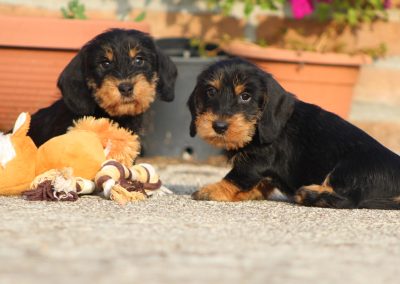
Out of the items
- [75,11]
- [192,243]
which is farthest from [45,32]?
[192,243]

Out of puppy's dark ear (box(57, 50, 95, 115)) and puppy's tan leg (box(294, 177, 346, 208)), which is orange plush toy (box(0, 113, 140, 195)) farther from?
puppy's tan leg (box(294, 177, 346, 208))

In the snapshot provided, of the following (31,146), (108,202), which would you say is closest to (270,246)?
(108,202)

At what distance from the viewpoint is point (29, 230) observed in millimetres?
3154

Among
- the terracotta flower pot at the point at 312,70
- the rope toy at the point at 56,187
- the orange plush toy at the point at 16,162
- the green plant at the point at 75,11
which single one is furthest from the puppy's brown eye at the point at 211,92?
the green plant at the point at 75,11

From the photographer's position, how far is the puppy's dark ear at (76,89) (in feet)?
16.1

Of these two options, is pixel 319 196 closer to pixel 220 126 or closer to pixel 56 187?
pixel 220 126

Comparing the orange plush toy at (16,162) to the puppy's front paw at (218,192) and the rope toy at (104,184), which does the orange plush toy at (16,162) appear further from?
the puppy's front paw at (218,192)

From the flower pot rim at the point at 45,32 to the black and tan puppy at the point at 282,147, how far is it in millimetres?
1729

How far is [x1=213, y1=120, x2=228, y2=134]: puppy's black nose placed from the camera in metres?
4.28

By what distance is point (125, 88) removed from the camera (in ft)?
15.5

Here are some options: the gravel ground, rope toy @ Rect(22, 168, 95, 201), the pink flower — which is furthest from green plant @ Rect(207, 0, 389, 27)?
rope toy @ Rect(22, 168, 95, 201)

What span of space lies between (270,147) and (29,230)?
6.06ft

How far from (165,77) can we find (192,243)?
2327 mm

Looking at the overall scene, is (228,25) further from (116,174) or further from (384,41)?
(116,174)
